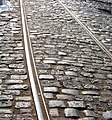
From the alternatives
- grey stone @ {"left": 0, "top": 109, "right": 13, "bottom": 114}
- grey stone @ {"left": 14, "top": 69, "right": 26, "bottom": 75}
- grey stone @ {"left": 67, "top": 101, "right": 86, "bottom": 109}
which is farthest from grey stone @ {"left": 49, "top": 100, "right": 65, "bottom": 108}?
grey stone @ {"left": 14, "top": 69, "right": 26, "bottom": 75}

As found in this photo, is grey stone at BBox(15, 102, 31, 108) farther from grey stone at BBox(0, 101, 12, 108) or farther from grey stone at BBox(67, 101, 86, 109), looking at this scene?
grey stone at BBox(67, 101, 86, 109)

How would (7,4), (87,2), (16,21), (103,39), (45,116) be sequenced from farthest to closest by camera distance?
(87,2) < (7,4) < (16,21) < (103,39) < (45,116)

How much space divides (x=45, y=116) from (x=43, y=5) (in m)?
12.1

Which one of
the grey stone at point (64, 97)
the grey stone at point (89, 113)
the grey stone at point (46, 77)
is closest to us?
the grey stone at point (89, 113)

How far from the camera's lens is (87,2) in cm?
1920

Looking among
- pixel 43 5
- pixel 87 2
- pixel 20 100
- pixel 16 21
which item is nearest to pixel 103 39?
pixel 16 21

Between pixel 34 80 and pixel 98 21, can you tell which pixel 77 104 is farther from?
pixel 98 21

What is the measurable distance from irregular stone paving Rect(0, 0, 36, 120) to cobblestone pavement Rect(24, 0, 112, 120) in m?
0.32

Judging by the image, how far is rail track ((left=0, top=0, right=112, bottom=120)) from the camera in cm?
546

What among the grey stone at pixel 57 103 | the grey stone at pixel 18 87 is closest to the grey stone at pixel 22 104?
the grey stone at pixel 57 103

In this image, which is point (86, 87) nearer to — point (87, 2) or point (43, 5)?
point (43, 5)

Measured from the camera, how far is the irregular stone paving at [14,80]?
5.32 meters

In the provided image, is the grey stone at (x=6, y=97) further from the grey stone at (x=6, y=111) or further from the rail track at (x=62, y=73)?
the grey stone at (x=6, y=111)

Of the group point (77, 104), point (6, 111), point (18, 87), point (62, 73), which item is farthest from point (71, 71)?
point (6, 111)
